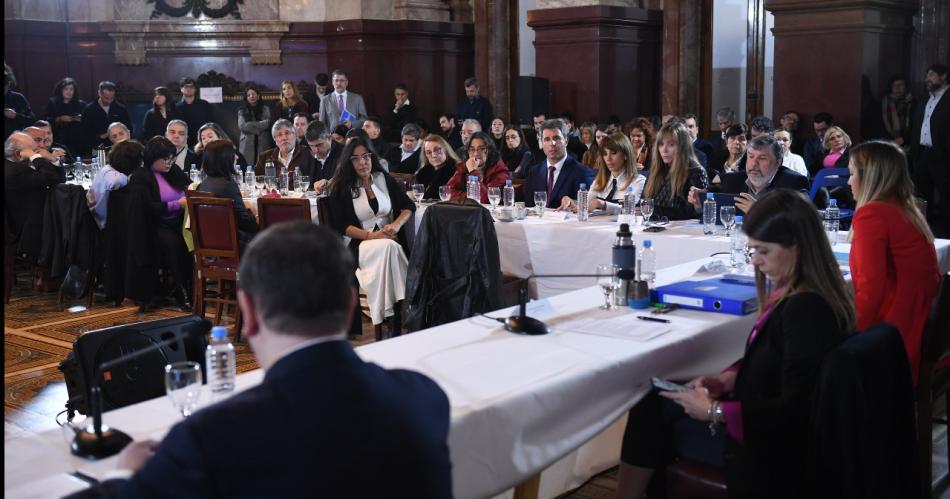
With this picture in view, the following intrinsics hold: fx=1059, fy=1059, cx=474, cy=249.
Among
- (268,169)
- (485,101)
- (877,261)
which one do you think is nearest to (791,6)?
(485,101)

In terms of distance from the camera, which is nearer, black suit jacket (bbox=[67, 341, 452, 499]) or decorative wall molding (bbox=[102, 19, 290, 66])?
black suit jacket (bbox=[67, 341, 452, 499])

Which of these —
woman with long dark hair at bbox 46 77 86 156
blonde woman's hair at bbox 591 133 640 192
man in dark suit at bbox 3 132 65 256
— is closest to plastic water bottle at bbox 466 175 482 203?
blonde woman's hair at bbox 591 133 640 192

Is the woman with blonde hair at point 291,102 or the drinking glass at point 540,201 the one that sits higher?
the woman with blonde hair at point 291,102

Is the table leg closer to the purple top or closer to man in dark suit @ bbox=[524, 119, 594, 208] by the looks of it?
man in dark suit @ bbox=[524, 119, 594, 208]

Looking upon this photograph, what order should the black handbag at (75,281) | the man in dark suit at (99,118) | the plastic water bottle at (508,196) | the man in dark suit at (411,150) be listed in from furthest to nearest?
the man in dark suit at (99,118)
the man in dark suit at (411,150)
the black handbag at (75,281)
the plastic water bottle at (508,196)

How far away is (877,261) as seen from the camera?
3.52 m

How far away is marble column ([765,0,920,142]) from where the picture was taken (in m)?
9.73

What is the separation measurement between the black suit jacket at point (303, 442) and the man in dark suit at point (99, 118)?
37.4 ft

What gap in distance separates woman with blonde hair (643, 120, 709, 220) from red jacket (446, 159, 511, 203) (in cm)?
137

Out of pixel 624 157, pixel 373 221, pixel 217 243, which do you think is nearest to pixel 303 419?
pixel 373 221

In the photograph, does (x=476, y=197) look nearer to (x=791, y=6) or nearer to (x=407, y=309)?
(x=407, y=309)

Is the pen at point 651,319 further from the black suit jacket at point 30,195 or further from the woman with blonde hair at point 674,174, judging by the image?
the black suit jacket at point 30,195

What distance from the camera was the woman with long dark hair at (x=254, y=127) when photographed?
12.0 meters

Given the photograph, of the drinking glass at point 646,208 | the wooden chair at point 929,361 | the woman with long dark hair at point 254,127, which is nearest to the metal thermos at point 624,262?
the wooden chair at point 929,361
